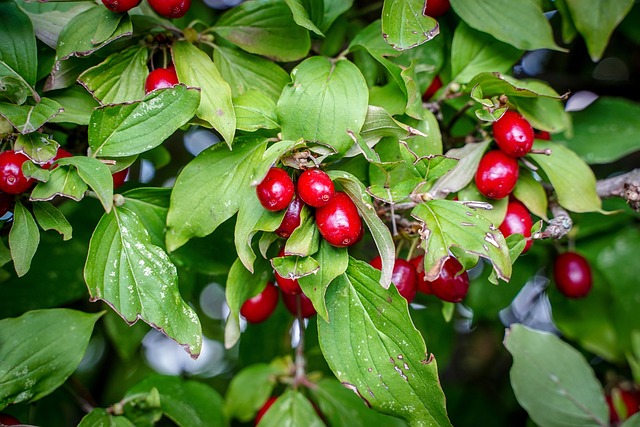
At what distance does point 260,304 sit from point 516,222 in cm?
57

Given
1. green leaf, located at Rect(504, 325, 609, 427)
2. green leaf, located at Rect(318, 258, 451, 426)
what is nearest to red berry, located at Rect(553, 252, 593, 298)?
green leaf, located at Rect(504, 325, 609, 427)

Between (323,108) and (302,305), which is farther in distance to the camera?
(302,305)

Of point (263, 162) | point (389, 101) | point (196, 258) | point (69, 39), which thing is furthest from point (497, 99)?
point (69, 39)

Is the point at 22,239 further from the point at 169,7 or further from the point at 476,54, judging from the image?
the point at 476,54

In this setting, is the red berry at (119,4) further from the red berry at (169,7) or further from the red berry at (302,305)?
the red berry at (302,305)

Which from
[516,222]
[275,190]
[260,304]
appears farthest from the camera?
[260,304]

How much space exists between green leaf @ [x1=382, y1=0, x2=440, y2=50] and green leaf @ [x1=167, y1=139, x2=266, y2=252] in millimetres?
282

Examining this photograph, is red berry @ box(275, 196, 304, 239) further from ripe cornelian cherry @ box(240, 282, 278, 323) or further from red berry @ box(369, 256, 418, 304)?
ripe cornelian cherry @ box(240, 282, 278, 323)

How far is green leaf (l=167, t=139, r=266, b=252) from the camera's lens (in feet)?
3.11

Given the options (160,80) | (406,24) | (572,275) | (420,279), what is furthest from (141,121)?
(572,275)

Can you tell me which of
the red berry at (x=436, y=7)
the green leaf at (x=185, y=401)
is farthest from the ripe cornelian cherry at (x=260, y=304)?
the red berry at (x=436, y=7)

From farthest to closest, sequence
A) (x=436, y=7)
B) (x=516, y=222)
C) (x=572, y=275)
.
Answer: (x=572, y=275), (x=436, y=7), (x=516, y=222)

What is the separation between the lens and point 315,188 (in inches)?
33.2

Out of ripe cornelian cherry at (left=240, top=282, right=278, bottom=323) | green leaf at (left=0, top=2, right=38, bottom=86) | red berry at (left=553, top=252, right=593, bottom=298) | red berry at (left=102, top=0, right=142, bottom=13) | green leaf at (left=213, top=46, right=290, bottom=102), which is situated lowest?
red berry at (left=553, top=252, right=593, bottom=298)
